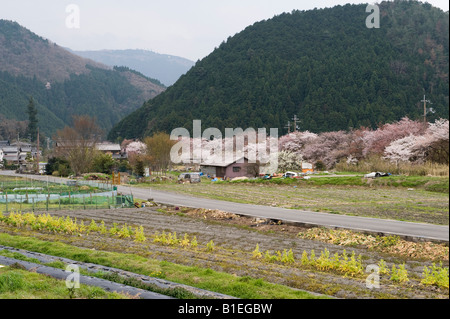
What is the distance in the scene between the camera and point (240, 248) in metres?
15.5

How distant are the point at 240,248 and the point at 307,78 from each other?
95.9 meters

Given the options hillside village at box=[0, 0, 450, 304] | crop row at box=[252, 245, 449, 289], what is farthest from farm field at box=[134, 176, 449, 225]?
crop row at box=[252, 245, 449, 289]

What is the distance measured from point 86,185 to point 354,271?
33303 millimetres

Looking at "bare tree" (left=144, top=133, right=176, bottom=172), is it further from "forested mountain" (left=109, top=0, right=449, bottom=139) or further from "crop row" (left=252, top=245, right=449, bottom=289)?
"crop row" (left=252, top=245, right=449, bottom=289)

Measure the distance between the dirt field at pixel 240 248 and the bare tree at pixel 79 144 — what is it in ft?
105

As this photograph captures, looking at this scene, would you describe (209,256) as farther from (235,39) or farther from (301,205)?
(235,39)

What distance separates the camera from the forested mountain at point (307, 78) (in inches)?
3334

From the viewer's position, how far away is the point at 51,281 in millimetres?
9750

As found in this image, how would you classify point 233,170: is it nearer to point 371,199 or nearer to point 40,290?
point 371,199

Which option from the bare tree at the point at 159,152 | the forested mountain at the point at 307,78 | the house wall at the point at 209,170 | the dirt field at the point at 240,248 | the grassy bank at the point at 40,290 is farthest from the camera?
the forested mountain at the point at 307,78

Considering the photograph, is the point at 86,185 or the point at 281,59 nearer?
the point at 86,185

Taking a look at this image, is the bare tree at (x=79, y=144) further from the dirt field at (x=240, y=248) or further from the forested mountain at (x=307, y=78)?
the forested mountain at (x=307, y=78)

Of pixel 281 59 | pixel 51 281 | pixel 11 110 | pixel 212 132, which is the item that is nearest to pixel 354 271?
pixel 51 281

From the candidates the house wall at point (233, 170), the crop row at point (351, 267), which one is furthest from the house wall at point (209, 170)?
the crop row at point (351, 267)
